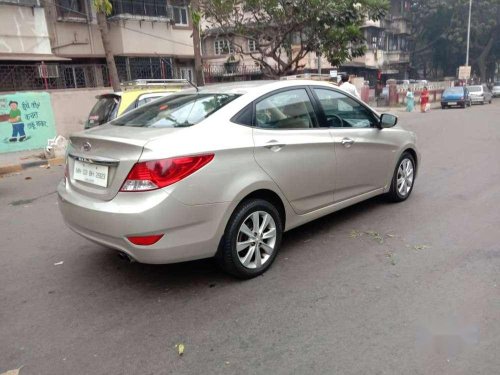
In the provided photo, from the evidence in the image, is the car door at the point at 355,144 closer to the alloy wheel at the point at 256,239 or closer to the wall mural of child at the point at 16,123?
the alloy wheel at the point at 256,239

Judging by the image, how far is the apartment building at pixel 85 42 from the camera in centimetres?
1588

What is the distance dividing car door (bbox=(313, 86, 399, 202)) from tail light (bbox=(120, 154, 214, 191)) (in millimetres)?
1849

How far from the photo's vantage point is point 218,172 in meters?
3.41

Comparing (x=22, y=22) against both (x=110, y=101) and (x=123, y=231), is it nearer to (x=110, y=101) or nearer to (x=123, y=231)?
(x=110, y=101)

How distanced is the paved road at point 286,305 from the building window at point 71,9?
1513 centimetres

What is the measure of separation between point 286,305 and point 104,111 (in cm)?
636

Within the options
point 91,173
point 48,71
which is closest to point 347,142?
point 91,173

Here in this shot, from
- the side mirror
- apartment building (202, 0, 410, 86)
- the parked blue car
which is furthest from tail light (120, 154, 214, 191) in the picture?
apartment building (202, 0, 410, 86)

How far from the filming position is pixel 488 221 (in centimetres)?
506

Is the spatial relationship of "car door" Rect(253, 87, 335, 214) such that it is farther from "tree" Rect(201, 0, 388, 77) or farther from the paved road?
"tree" Rect(201, 0, 388, 77)

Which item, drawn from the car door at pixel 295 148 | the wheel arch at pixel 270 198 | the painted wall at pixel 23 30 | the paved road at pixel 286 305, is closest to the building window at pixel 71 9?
the painted wall at pixel 23 30

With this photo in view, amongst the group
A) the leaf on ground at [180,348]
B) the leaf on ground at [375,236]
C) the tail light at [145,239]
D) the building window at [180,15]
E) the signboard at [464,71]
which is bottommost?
the leaf on ground at [375,236]

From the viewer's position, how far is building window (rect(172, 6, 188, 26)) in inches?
849

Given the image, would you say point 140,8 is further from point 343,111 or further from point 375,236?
point 375,236
